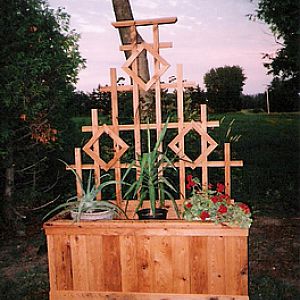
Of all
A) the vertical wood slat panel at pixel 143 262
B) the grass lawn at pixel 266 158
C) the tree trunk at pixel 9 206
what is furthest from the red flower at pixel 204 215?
the grass lawn at pixel 266 158

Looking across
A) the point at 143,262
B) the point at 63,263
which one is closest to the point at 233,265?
the point at 143,262

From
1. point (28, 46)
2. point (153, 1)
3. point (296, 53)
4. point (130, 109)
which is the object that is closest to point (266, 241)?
point (130, 109)

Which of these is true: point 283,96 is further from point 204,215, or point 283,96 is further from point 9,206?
point 204,215

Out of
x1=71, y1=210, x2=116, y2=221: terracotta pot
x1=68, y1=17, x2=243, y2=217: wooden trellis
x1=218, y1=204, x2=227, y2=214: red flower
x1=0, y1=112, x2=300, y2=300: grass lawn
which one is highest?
x1=68, y1=17, x2=243, y2=217: wooden trellis

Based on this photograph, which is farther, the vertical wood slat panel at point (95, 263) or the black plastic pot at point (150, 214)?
the black plastic pot at point (150, 214)

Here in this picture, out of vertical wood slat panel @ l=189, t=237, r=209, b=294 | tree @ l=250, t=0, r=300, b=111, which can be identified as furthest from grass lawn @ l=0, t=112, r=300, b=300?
tree @ l=250, t=0, r=300, b=111

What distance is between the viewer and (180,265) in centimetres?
256

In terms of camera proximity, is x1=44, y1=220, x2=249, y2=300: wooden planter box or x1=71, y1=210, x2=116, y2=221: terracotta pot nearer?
x1=44, y1=220, x2=249, y2=300: wooden planter box

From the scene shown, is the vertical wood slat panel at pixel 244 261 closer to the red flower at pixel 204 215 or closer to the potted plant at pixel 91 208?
the red flower at pixel 204 215

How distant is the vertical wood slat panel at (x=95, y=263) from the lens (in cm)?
263

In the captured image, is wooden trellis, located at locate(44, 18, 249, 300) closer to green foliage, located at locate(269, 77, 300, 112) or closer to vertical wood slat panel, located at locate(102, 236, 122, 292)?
vertical wood slat panel, located at locate(102, 236, 122, 292)

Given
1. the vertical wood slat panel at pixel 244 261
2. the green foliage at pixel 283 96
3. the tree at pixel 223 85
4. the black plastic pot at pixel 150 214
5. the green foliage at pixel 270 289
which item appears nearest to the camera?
the vertical wood slat panel at pixel 244 261

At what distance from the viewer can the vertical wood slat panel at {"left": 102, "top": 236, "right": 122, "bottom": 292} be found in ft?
8.56

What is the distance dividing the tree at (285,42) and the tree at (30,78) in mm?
2217
